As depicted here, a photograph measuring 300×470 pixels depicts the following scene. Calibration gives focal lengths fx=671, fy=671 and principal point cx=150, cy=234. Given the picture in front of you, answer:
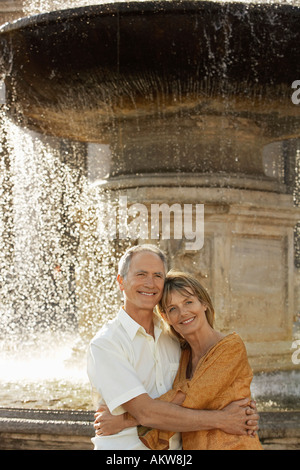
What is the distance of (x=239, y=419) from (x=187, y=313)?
14.4 inches

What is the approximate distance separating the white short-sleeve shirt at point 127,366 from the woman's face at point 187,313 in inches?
3.8

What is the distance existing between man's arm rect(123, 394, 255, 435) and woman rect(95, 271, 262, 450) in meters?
0.03

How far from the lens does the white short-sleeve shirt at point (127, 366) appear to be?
6.49 feet

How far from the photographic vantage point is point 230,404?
77.8 inches

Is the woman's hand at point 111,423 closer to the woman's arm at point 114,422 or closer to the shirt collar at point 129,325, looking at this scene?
the woman's arm at point 114,422

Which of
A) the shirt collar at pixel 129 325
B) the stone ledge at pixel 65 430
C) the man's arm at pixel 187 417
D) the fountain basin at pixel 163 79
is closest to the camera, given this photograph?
the man's arm at pixel 187 417

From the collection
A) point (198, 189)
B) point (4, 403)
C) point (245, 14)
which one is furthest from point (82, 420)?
point (245, 14)

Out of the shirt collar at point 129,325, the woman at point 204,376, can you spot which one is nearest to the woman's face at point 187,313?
the woman at point 204,376

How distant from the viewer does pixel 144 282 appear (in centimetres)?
214

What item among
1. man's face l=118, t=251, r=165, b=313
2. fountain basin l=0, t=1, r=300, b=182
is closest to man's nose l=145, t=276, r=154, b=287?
man's face l=118, t=251, r=165, b=313

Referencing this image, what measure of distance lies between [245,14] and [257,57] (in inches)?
12.4

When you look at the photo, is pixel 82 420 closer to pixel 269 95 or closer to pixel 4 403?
pixel 4 403

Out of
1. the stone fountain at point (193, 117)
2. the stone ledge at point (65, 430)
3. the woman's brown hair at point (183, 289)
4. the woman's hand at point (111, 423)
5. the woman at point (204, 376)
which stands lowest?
the stone ledge at point (65, 430)

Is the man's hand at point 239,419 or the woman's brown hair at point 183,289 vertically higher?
the woman's brown hair at point 183,289
